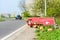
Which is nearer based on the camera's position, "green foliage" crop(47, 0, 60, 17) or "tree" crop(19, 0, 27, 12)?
"green foliage" crop(47, 0, 60, 17)

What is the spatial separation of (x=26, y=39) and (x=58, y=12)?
2954 centimetres

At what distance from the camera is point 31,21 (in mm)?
29109

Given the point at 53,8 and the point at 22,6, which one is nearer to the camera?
the point at 53,8

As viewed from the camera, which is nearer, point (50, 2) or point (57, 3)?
point (57, 3)

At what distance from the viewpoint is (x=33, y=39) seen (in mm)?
14844

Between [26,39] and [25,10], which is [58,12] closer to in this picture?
[26,39]

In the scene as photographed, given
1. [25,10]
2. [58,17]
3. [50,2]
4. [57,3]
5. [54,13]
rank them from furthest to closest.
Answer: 1. [25,10]
2. [50,2]
3. [57,3]
4. [58,17]
5. [54,13]

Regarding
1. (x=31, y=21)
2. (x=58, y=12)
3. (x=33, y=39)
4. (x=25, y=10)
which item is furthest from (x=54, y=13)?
(x=25, y=10)

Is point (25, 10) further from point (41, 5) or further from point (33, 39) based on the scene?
point (33, 39)

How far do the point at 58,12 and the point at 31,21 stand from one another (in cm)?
1550

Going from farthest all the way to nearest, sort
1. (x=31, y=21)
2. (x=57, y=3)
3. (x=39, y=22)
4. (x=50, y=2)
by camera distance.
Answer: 1. (x=50, y=2)
2. (x=57, y=3)
3. (x=31, y=21)
4. (x=39, y=22)

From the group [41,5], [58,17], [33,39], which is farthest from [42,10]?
[33,39]

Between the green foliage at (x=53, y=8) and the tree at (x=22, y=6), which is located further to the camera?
the tree at (x=22, y=6)

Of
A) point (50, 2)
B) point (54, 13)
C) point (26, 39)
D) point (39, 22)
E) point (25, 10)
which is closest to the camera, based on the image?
point (26, 39)
